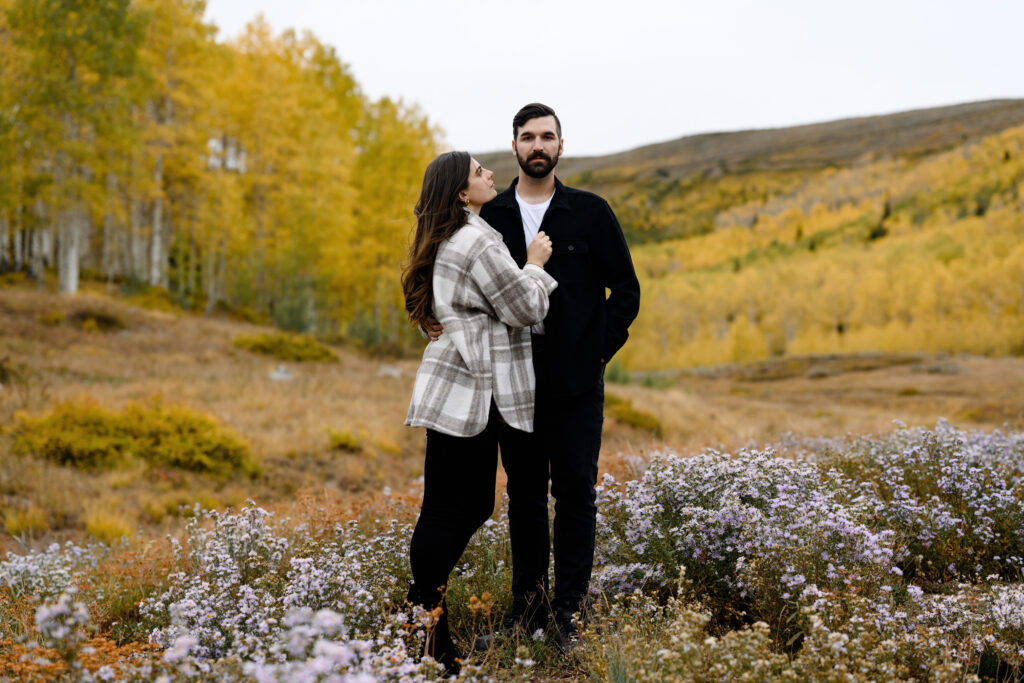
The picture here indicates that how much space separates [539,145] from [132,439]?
8.56 metres

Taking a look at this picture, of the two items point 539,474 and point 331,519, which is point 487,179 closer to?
point 539,474

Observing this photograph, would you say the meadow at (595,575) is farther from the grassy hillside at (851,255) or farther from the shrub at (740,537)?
the grassy hillside at (851,255)

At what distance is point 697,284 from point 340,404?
6490cm

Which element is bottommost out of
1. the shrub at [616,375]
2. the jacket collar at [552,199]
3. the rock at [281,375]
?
the shrub at [616,375]

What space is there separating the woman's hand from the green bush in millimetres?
7715

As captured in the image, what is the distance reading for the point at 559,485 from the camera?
3.27m

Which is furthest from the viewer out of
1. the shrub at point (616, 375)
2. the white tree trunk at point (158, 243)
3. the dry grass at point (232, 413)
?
the shrub at point (616, 375)

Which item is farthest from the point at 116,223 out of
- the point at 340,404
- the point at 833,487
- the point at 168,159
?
the point at 833,487

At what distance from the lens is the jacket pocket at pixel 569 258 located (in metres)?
3.27

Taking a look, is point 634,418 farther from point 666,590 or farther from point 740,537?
point 740,537

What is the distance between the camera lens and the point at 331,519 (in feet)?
14.9

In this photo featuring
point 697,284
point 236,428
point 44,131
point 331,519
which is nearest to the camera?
point 331,519

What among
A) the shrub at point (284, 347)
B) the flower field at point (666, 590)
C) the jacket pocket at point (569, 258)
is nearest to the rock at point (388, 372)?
the shrub at point (284, 347)

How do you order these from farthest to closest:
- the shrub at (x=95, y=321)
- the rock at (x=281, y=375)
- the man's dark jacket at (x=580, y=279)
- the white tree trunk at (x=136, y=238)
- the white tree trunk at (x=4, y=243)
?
the white tree trunk at (x=4, y=243), the white tree trunk at (x=136, y=238), the shrub at (x=95, y=321), the rock at (x=281, y=375), the man's dark jacket at (x=580, y=279)
